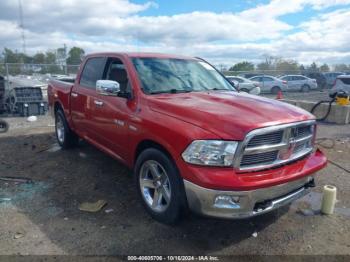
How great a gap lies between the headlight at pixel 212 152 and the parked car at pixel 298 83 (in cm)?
2579

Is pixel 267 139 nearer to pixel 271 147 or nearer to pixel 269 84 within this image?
pixel 271 147

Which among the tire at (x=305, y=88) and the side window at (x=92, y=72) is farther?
the tire at (x=305, y=88)

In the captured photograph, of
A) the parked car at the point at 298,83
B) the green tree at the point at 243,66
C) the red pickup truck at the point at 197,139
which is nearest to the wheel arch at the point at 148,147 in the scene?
the red pickup truck at the point at 197,139

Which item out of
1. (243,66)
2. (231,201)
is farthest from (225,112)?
(243,66)

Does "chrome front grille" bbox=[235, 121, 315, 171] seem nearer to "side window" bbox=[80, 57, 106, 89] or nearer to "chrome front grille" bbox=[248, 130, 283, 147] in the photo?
"chrome front grille" bbox=[248, 130, 283, 147]

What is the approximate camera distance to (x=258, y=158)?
125 inches

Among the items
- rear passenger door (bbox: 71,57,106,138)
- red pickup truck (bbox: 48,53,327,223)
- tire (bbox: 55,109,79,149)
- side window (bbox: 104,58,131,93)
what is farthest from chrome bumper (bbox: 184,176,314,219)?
tire (bbox: 55,109,79,149)

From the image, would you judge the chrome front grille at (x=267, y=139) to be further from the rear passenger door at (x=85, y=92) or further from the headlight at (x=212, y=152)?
the rear passenger door at (x=85, y=92)

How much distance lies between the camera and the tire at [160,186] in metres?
3.33

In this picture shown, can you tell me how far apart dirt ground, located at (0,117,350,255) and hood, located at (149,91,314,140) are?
1.27 m

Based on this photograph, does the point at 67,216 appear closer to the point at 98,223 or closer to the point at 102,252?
the point at 98,223

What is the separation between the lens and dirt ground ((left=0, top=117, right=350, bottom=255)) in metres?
3.35

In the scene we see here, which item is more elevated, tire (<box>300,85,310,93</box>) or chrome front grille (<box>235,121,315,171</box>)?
chrome front grille (<box>235,121,315,171</box>)

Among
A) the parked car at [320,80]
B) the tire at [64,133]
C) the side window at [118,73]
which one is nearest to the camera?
the side window at [118,73]
